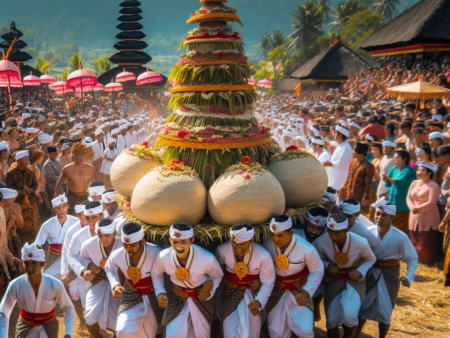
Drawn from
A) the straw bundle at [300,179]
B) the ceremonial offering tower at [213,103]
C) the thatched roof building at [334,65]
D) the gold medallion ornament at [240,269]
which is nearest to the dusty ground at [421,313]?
the gold medallion ornament at [240,269]

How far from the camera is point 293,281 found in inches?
138

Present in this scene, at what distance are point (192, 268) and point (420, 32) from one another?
18.6 m

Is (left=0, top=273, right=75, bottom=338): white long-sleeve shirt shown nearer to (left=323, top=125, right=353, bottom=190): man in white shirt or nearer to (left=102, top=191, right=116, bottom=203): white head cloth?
(left=102, top=191, right=116, bottom=203): white head cloth

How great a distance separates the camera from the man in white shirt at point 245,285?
10.9ft

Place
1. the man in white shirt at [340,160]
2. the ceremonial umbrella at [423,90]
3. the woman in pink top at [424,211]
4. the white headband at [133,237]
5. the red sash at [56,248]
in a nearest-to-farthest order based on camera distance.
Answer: the white headband at [133,237] → the red sash at [56,248] → the woman in pink top at [424,211] → the man in white shirt at [340,160] → the ceremonial umbrella at [423,90]

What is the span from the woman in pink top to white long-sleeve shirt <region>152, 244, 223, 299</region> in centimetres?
344

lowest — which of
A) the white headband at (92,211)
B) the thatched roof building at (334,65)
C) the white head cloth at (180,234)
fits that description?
the white headband at (92,211)

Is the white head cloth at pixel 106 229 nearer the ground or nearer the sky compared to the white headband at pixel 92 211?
nearer the ground

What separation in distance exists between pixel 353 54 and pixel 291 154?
27103 mm

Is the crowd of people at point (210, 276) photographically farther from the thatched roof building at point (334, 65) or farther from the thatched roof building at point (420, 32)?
the thatched roof building at point (334, 65)

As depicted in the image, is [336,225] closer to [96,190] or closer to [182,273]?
[182,273]

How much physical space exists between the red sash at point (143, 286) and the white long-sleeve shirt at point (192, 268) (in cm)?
11

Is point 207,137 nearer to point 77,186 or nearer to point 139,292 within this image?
point 139,292

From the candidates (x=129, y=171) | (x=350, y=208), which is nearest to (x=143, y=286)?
(x=129, y=171)
